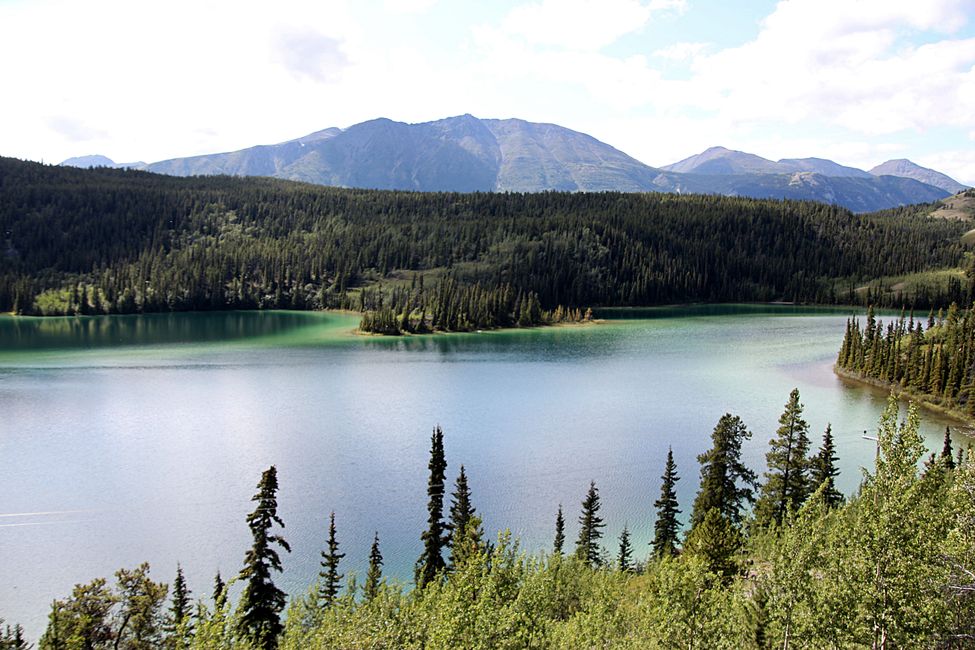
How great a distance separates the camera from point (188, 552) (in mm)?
36500

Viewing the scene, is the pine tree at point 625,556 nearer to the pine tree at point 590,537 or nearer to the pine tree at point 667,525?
the pine tree at point 590,537

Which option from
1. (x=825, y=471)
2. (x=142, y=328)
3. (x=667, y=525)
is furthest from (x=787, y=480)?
(x=142, y=328)

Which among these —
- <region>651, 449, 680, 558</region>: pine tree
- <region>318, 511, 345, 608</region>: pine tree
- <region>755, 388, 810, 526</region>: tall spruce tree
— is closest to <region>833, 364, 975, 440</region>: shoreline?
<region>755, 388, 810, 526</region>: tall spruce tree

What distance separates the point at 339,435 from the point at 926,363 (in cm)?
6474

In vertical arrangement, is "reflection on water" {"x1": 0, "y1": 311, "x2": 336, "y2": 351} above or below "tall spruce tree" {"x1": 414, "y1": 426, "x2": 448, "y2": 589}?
below

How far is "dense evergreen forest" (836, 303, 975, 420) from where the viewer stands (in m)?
72.6

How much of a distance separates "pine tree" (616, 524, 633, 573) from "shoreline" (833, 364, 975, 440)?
3343cm

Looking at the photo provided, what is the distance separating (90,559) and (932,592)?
36.2 meters

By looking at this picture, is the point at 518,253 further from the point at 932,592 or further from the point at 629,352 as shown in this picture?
the point at 932,592

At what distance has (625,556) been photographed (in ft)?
118

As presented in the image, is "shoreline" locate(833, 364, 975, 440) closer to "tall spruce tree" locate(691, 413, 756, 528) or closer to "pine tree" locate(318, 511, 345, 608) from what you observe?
"tall spruce tree" locate(691, 413, 756, 528)

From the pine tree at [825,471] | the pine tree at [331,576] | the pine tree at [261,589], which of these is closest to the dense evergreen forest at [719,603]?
the pine tree at [261,589]

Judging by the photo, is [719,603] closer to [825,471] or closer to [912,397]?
[825,471]

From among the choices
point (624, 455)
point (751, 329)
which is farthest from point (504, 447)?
point (751, 329)
